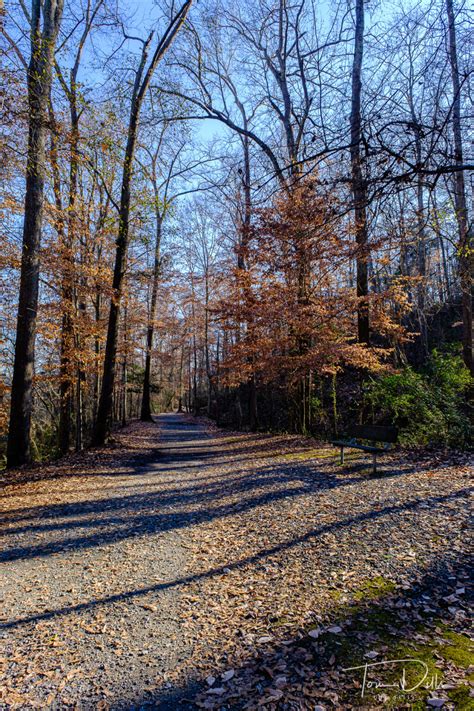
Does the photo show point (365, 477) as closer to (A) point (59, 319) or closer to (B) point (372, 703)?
(B) point (372, 703)

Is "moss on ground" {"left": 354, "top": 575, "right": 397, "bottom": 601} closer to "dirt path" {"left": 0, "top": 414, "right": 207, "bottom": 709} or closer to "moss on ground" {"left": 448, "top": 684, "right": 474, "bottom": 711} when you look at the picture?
"moss on ground" {"left": 448, "top": 684, "right": 474, "bottom": 711}

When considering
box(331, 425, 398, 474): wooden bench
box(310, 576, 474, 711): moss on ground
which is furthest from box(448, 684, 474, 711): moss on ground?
box(331, 425, 398, 474): wooden bench

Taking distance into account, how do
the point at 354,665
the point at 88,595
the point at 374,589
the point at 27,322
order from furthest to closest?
the point at 27,322 → the point at 88,595 → the point at 374,589 → the point at 354,665

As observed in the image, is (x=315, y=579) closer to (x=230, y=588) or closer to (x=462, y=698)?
(x=230, y=588)

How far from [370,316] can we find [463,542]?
7.20 metres

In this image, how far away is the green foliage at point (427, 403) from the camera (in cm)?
862

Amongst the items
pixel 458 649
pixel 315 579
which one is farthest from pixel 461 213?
pixel 458 649

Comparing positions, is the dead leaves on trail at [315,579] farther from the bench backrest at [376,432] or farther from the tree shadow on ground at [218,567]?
the bench backrest at [376,432]

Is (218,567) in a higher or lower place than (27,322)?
lower

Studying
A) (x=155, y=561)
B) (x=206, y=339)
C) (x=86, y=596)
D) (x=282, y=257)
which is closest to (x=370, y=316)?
(x=282, y=257)

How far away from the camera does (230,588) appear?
12.6 ft

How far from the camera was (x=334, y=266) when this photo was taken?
10.2 metres

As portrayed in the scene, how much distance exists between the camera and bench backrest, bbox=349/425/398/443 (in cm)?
696

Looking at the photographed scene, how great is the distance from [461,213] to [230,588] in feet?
19.8
